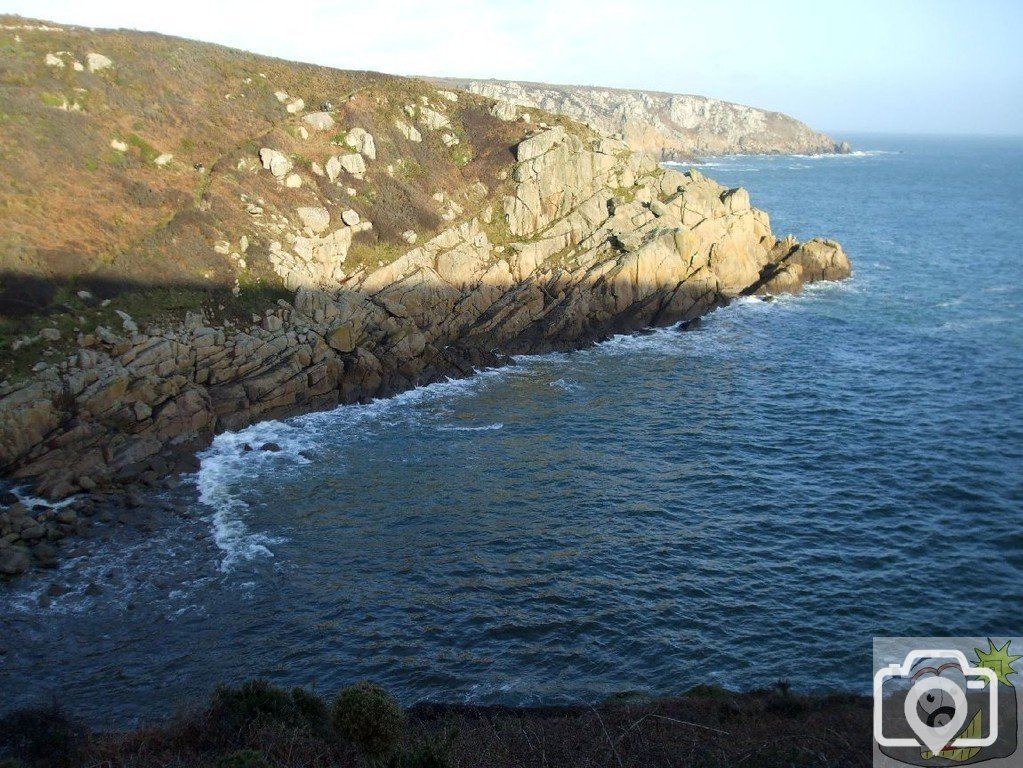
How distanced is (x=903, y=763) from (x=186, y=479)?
33.1 meters

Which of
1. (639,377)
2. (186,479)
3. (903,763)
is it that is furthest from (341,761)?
(639,377)

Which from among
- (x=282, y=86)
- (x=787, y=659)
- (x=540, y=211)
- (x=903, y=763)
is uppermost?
(x=282, y=86)

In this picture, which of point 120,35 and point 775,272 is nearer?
point 120,35

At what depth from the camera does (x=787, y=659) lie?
25719 mm

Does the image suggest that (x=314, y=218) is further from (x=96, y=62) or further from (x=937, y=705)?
(x=937, y=705)

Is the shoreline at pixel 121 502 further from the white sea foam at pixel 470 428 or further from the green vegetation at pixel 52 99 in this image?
the green vegetation at pixel 52 99

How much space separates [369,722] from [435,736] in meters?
2.10

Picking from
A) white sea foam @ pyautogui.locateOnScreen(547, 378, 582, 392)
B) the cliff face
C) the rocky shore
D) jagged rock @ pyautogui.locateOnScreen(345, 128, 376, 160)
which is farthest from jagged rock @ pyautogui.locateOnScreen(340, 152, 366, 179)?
white sea foam @ pyautogui.locateOnScreen(547, 378, 582, 392)

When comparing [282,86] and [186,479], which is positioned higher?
[282,86]

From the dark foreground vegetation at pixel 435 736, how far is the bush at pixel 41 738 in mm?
27

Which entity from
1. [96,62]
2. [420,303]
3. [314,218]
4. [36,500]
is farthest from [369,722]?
[96,62]

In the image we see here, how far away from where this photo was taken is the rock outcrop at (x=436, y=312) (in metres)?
38.7

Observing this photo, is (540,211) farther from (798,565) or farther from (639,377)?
(798,565)

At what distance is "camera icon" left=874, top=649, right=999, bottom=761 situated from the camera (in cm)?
1916
